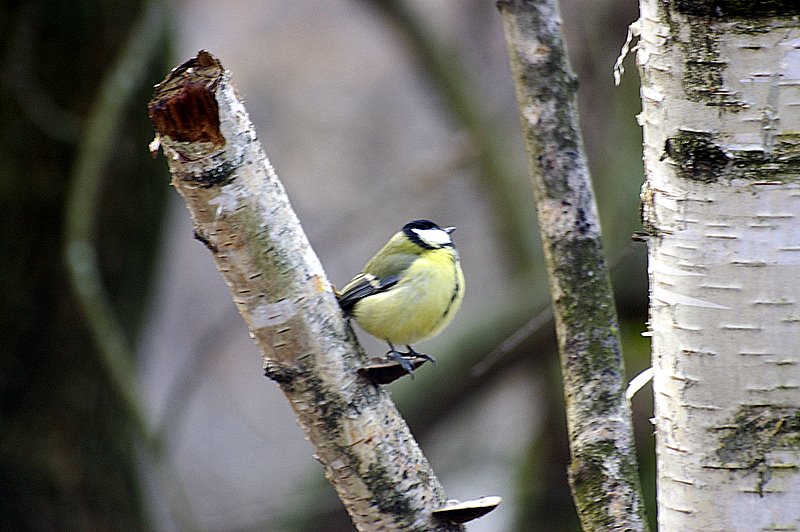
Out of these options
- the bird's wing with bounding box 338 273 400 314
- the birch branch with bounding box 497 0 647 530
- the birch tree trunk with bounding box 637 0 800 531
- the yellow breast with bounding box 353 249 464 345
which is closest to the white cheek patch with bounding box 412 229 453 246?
the yellow breast with bounding box 353 249 464 345

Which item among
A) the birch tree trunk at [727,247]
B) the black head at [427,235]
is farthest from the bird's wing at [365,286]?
the birch tree trunk at [727,247]

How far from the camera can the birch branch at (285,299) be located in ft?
3.63

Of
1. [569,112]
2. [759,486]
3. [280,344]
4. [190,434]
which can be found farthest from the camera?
[190,434]

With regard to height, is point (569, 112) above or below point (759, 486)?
above

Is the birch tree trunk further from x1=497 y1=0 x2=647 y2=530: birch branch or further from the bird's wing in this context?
the bird's wing

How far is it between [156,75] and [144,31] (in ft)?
0.50

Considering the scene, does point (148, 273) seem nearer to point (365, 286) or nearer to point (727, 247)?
point (365, 286)

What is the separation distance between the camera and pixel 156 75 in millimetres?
2893

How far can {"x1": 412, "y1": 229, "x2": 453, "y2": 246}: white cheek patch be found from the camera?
86.7 inches

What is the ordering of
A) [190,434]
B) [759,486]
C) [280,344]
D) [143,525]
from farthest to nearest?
[190,434]
[143,525]
[280,344]
[759,486]

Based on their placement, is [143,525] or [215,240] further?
[143,525]

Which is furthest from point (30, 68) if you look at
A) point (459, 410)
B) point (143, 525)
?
point (459, 410)

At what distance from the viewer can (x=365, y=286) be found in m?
1.86

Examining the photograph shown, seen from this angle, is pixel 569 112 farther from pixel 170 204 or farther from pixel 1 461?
pixel 1 461
